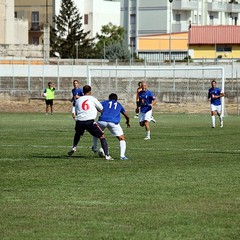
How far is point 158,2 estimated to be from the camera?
11712 cm

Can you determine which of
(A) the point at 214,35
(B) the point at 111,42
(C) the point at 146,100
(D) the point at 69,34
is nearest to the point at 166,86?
(C) the point at 146,100

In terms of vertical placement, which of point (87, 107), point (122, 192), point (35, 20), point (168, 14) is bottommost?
point (122, 192)

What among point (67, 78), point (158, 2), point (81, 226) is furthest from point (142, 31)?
point (81, 226)

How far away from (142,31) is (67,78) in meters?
49.2

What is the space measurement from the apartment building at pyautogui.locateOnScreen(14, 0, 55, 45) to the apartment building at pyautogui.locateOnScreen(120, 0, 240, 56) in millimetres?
9429

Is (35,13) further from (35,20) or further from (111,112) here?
(111,112)

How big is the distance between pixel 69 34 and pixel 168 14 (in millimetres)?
11990

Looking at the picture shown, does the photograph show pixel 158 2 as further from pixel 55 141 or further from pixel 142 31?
pixel 55 141

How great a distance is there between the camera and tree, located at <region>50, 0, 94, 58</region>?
371ft

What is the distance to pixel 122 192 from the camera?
1584 cm

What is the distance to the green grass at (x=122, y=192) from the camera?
1211cm

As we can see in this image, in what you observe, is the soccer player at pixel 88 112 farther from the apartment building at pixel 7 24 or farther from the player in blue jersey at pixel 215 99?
the apartment building at pixel 7 24

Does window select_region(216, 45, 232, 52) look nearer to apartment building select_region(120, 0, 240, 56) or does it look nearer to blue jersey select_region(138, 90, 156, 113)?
apartment building select_region(120, 0, 240, 56)

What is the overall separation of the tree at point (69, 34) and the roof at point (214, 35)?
46.4ft
